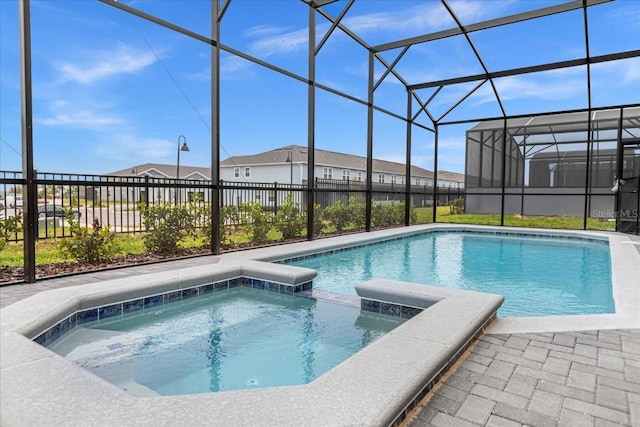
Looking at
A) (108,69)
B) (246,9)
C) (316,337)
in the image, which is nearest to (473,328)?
(316,337)

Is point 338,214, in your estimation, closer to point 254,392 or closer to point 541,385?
point 541,385

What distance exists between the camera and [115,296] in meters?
3.68

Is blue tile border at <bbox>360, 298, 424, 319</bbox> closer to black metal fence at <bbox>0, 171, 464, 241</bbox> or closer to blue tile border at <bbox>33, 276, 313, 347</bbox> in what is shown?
blue tile border at <bbox>33, 276, 313, 347</bbox>

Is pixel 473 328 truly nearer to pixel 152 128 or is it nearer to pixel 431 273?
pixel 431 273

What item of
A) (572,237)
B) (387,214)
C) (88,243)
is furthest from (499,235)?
(88,243)

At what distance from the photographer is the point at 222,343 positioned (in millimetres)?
3207

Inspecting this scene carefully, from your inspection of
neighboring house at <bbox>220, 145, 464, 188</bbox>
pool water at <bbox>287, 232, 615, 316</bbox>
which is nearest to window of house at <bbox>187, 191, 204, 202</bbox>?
pool water at <bbox>287, 232, 615, 316</bbox>

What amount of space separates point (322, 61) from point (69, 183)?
5.36 metres

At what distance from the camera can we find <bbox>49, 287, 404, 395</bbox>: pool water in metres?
2.62

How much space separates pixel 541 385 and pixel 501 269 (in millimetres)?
4880

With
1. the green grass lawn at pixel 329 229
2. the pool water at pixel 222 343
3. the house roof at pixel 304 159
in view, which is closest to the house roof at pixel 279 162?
the house roof at pixel 304 159

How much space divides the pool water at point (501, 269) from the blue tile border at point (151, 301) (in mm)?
691

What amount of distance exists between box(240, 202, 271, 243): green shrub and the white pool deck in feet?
13.6

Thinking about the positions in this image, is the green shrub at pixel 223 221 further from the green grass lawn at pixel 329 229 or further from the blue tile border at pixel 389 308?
the blue tile border at pixel 389 308
